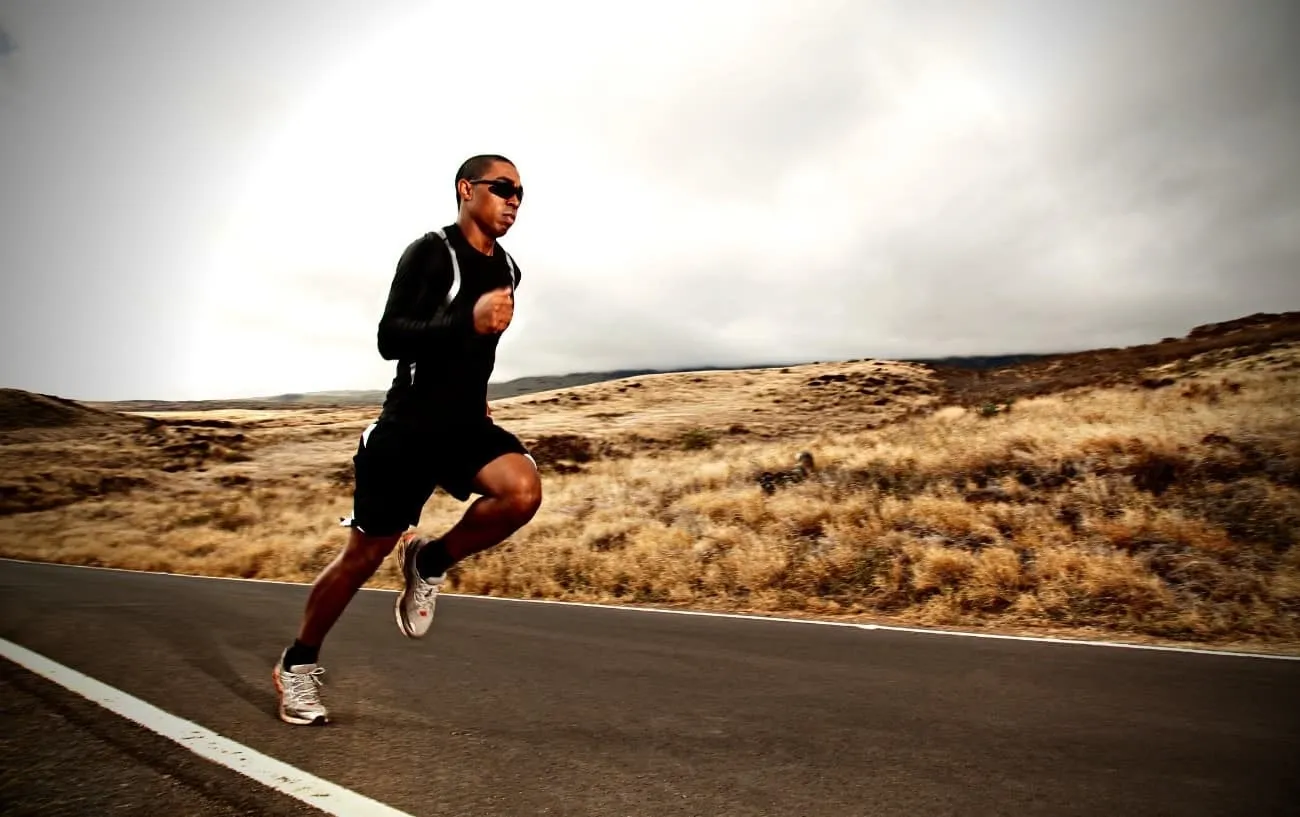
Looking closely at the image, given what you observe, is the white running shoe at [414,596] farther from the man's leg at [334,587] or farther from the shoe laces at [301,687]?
the shoe laces at [301,687]

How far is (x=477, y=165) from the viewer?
149 inches

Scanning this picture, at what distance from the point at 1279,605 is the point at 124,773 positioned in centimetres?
869

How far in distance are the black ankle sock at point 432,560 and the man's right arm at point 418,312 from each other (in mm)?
960

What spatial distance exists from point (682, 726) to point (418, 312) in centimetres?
216

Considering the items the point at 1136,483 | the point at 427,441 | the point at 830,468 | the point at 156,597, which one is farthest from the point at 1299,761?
the point at 830,468

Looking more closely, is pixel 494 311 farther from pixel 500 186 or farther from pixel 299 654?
pixel 299 654

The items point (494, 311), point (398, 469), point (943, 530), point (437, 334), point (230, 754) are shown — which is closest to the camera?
point (230, 754)

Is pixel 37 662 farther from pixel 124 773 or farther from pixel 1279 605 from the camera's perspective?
pixel 1279 605

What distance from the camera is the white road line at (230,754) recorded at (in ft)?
8.79

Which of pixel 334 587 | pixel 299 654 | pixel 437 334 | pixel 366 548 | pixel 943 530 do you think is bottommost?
pixel 943 530

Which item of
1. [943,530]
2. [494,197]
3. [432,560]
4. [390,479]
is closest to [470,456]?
[390,479]

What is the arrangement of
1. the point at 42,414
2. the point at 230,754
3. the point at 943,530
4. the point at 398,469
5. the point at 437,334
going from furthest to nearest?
the point at 42,414, the point at 943,530, the point at 398,469, the point at 437,334, the point at 230,754

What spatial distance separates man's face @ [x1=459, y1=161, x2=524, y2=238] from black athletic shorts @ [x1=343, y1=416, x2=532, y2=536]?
35.4 inches

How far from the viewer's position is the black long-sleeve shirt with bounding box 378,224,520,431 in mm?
3498
